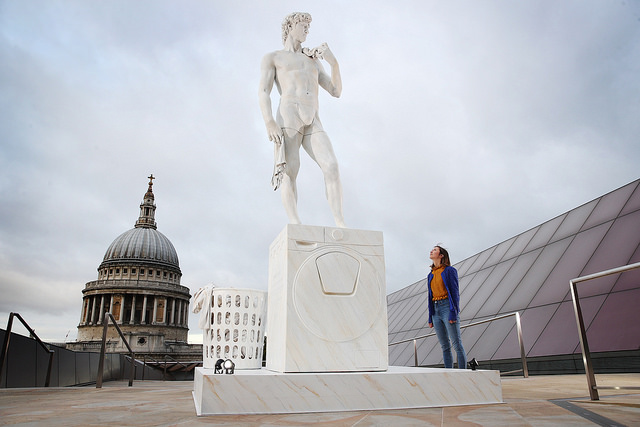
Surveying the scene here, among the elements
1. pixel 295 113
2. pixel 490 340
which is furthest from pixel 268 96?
pixel 490 340

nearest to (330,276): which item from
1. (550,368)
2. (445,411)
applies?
(445,411)

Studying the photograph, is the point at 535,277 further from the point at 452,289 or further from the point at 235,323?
the point at 235,323

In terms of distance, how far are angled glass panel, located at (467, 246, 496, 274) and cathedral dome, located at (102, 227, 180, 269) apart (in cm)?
7544

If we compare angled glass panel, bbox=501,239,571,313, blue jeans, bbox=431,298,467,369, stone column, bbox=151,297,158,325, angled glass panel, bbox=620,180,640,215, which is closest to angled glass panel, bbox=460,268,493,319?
angled glass panel, bbox=501,239,571,313

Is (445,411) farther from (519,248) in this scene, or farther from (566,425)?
(519,248)

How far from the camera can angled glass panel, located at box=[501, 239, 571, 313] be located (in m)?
11.2

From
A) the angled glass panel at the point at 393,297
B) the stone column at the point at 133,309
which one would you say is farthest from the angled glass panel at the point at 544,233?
the stone column at the point at 133,309

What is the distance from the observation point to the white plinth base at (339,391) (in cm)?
303

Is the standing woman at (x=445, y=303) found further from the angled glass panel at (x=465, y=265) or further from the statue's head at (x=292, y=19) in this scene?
the angled glass panel at (x=465, y=265)

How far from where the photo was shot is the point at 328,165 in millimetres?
4965

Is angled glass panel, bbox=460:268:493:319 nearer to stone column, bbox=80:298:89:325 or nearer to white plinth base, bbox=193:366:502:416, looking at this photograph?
white plinth base, bbox=193:366:502:416

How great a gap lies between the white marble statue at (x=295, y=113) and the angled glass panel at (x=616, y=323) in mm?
5991

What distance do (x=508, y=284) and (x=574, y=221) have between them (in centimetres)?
268

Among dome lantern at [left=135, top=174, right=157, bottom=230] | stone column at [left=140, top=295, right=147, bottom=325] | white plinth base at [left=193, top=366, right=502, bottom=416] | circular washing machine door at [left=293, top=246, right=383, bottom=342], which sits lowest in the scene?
white plinth base at [left=193, top=366, right=502, bottom=416]
